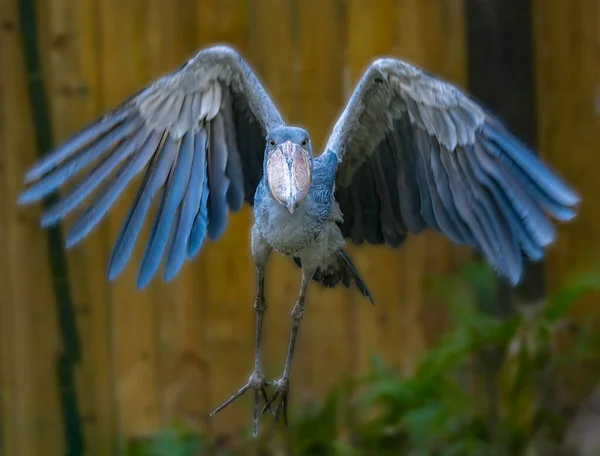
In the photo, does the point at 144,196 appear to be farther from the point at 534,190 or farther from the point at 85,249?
the point at 85,249

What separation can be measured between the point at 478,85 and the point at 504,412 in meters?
1.33

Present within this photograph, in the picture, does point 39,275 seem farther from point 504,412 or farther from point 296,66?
point 504,412

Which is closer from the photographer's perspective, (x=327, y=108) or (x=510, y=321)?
(x=510, y=321)

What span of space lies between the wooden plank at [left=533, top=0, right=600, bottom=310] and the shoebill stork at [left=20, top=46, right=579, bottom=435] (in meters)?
1.83

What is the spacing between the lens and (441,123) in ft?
10.5

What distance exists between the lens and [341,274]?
10.9 feet

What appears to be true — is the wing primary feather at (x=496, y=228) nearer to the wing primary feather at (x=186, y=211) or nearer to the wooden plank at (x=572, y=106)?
the wing primary feather at (x=186, y=211)

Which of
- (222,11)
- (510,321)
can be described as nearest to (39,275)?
(222,11)

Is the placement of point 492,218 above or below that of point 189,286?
above

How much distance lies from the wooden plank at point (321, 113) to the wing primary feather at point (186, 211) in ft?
5.70

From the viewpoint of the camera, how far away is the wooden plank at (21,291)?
493 cm

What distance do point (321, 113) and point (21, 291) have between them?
1462 mm

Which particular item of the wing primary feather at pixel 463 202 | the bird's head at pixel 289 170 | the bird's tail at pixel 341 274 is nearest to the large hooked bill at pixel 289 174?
the bird's head at pixel 289 170

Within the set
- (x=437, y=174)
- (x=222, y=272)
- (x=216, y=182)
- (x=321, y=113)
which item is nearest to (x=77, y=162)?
(x=216, y=182)
